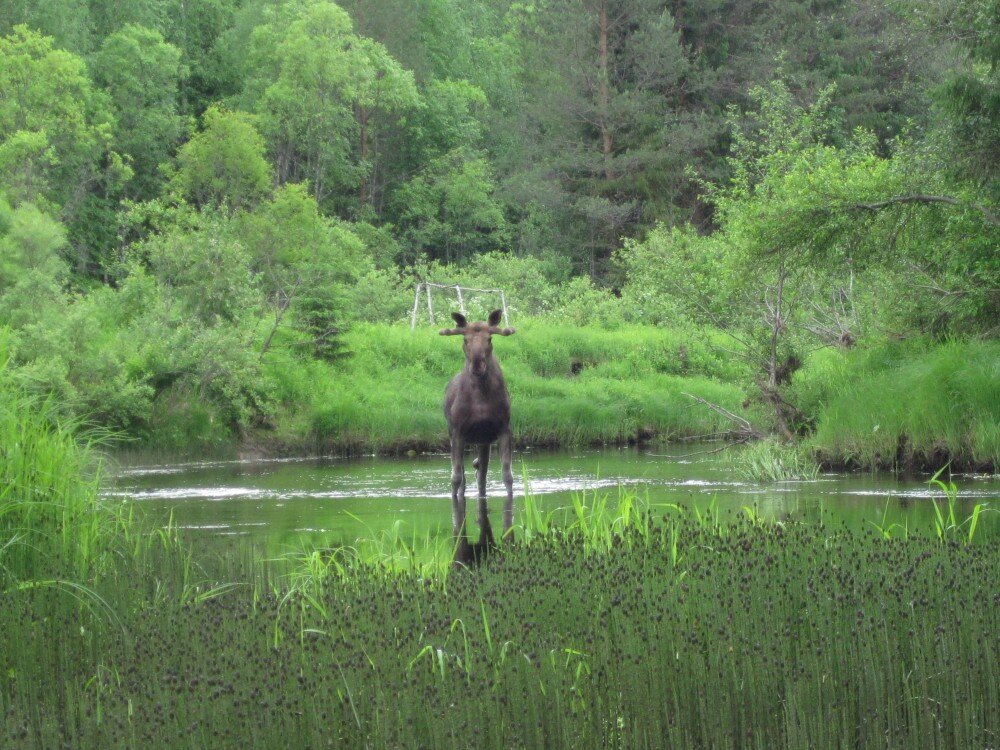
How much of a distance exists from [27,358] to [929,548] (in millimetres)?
18448

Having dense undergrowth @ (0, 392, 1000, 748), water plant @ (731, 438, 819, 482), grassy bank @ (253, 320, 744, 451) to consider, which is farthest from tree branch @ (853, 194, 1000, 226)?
dense undergrowth @ (0, 392, 1000, 748)

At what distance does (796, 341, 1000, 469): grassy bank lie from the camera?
1764 cm

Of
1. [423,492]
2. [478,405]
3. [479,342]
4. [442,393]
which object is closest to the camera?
[479,342]

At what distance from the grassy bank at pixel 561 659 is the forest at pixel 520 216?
3.82m

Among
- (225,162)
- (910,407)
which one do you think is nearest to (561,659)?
(910,407)

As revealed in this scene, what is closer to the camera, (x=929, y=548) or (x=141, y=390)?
(x=929, y=548)

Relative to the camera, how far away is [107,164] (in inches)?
2003

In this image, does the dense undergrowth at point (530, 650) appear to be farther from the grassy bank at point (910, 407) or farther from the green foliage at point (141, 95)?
the green foliage at point (141, 95)

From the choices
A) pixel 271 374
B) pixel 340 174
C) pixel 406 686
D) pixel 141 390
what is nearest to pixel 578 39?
pixel 340 174

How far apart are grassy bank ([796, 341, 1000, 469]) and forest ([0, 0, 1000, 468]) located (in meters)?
0.05

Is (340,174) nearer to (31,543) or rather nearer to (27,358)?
(27,358)

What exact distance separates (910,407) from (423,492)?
690cm

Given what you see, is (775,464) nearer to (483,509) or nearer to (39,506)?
(483,509)

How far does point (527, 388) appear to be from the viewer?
31.0 metres
